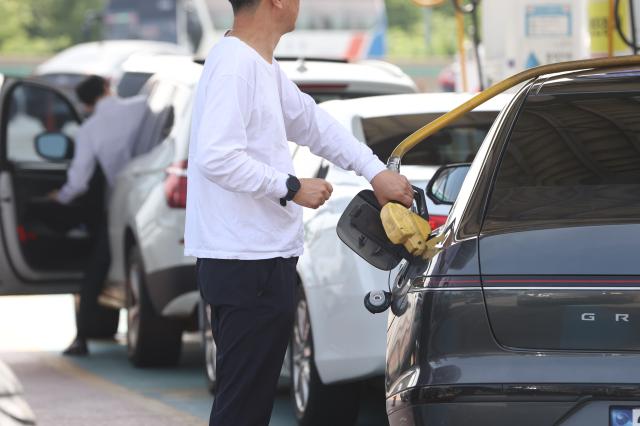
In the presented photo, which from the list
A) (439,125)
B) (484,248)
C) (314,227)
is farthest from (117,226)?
(484,248)

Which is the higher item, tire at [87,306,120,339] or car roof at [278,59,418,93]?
car roof at [278,59,418,93]

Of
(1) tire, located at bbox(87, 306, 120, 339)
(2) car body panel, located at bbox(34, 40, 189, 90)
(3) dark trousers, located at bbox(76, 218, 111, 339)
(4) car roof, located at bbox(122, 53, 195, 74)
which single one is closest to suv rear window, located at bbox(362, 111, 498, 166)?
(4) car roof, located at bbox(122, 53, 195, 74)

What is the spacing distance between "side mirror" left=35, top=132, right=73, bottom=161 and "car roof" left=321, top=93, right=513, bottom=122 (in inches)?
132

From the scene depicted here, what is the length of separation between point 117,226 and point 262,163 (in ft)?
19.1

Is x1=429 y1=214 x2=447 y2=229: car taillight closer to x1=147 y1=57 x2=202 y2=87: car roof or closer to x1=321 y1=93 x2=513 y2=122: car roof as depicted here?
A: x1=321 y1=93 x2=513 y2=122: car roof

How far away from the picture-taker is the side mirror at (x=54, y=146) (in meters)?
10.7

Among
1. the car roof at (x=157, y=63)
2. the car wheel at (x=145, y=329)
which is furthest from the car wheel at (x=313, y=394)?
the car roof at (x=157, y=63)

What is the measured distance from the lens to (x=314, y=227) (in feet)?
23.8

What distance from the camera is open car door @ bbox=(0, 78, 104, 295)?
1045 cm

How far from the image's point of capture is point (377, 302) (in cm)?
502

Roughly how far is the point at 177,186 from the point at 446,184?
3.74 meters

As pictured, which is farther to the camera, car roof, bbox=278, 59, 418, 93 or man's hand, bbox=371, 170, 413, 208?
car roof, bbox=278, 59, 418, 93

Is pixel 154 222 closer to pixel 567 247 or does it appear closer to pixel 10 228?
pixel 10 228

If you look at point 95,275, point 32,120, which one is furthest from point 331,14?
point 95,275
